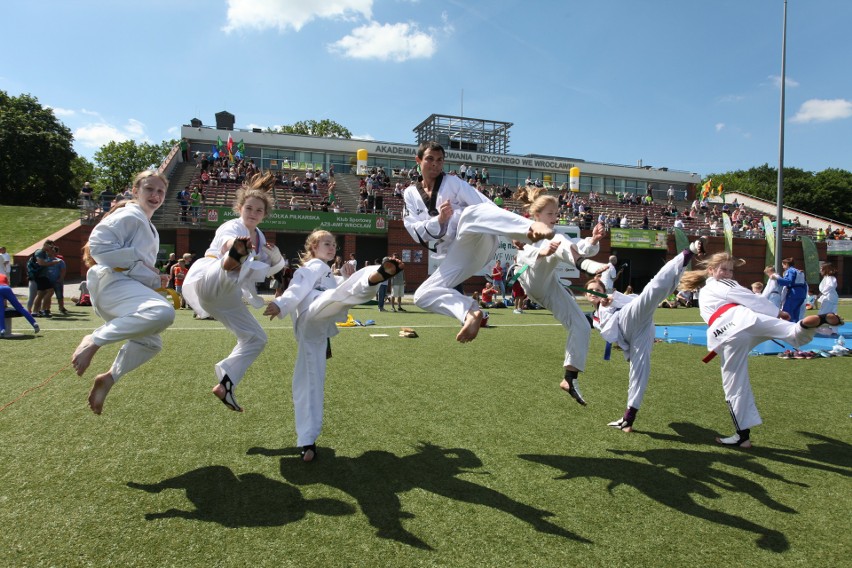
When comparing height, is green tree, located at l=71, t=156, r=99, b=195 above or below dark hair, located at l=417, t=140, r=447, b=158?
above

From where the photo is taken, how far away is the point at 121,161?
6291 centimetres

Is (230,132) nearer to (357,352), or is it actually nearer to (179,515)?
(357,352)

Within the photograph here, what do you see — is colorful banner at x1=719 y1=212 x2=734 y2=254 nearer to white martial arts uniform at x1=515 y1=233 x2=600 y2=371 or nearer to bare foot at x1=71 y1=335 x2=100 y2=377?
white martial arts uniform at x1=515 y1=233 x2=600 y2=371

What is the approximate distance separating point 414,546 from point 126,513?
6.54ft

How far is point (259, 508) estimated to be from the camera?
11.8 ft

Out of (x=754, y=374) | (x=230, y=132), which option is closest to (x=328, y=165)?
(x=230, y=132)

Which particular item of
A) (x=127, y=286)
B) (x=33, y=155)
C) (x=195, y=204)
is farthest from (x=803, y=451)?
(x=33, y=155)

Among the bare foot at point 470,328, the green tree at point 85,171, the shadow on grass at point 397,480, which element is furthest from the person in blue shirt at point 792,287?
the green tree at point 85,171

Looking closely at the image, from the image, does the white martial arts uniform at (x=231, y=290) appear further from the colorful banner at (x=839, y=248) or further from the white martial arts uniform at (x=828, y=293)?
the colorful banner at (x=839, y=248)

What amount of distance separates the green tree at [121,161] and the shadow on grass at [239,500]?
6695 cm

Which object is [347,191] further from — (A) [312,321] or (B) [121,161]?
(B) [121,161]

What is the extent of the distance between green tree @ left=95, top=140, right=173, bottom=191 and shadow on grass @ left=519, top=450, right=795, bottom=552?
68.1m

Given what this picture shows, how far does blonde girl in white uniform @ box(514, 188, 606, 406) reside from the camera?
4991 mm

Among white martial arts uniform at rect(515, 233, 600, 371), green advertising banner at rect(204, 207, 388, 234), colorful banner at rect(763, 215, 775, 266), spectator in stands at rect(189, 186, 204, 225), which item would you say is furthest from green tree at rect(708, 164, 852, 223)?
white martial arts uniform at rect(515, 233, 600, 371)
